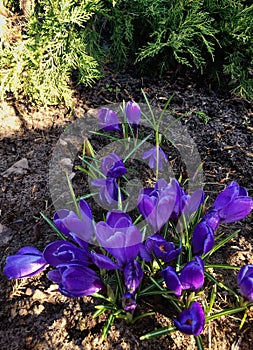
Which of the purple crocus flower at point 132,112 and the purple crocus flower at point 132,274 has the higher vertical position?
the purple crocus flower at point 132,112

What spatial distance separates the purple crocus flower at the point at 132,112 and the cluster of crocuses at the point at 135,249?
1.39 ft

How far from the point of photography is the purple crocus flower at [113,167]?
5.56 feet

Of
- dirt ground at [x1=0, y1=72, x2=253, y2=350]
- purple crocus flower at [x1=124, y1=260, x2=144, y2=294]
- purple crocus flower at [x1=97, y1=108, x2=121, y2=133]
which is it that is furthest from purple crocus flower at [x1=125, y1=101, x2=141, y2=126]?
purple crocus flower at [x1=124, y1=260, x2=144, y2=294]

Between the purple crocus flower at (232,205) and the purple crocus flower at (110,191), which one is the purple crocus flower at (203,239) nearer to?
the purple crocus flower at (232,205)

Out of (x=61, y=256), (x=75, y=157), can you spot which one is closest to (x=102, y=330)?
(x=61, y=256)

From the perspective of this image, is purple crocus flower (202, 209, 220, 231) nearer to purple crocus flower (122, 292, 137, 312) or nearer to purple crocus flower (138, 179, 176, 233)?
purple crocus flower (138, 179, 176, 233)

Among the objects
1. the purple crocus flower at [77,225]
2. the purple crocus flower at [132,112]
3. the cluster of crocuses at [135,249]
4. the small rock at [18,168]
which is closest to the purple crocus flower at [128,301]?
the cluster of crocuses at [135,249]

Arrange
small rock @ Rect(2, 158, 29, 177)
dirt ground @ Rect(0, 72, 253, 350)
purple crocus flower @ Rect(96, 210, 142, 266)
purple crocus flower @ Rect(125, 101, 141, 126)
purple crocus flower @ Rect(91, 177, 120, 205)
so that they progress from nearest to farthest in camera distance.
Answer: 1. purple crocus flower @ Rect(96, 210, 142, 266)
2. dirt ground @ Rect(0, 72, 253, 350)
3. purple crocus flower @ Rect(91, 177, 120, 205)
4. purple crocus flower @ Rect(125, 101, 141, 126)
5. small rock @ Rect(2, 158, 29, 177)

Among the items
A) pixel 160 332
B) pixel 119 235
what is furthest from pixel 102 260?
pixel 160 332

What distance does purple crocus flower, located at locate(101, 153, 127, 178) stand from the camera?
169cm

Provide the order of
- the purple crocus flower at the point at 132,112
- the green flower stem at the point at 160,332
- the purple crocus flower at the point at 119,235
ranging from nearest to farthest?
the purple crocus flower at the point at 119,235
the green flower stem at the point at 160,332
the purple crocus flower at the point at 132,112

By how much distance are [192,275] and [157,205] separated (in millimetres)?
267

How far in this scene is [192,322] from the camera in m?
1.28

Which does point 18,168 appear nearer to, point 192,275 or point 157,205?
point 157,205
